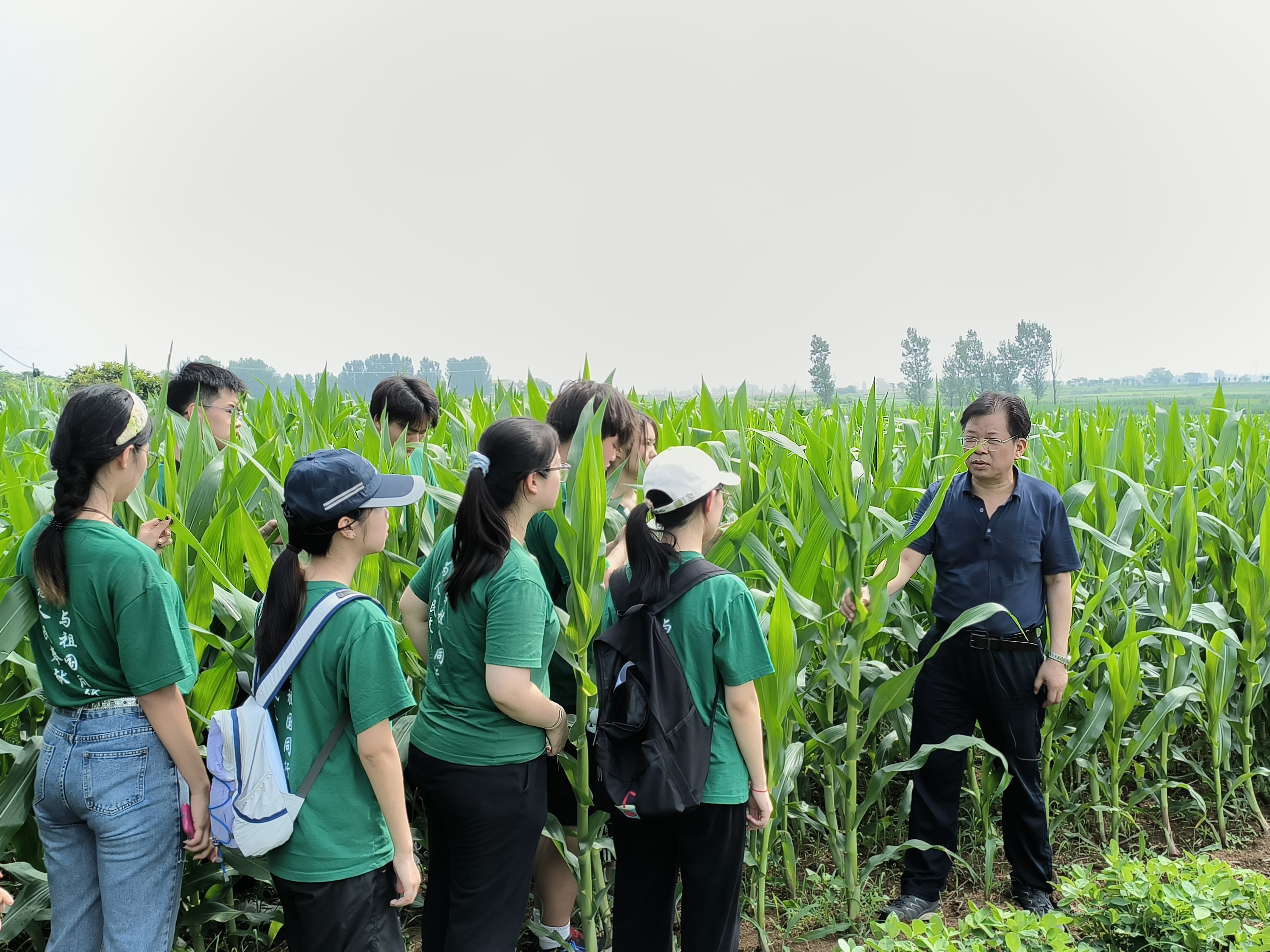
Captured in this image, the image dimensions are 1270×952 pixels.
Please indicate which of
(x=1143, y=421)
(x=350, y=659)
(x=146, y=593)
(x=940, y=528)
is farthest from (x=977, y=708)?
(x=1143, y=421)

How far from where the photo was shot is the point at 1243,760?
13.2 ft

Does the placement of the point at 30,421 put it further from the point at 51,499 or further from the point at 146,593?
the point at 146,593

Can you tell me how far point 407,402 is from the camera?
4.14m

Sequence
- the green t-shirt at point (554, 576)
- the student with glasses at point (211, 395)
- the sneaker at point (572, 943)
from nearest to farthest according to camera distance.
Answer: the green t-shirt at point (554, 576) < the sneaker at point (572, 943) < the student with glasses at point (211, 395)

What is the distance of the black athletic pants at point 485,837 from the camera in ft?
7.36

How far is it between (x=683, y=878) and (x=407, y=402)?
258cm

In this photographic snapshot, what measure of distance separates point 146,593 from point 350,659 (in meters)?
0.49

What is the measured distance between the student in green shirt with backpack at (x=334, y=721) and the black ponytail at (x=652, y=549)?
2.04 ft

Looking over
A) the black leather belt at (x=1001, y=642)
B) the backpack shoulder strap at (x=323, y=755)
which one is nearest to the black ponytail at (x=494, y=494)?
the backpack shoulder strap at (x=323, y=755)

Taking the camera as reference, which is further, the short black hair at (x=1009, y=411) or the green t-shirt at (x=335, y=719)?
the short black hair at (x=1009, y=411)

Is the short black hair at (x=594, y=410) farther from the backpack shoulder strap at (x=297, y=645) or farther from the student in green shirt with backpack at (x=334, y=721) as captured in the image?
the backpack shoulder strap at (x=297, y=645)

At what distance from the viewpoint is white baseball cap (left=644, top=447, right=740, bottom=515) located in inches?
87.8

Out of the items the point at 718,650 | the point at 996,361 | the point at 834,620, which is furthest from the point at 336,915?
the point at 996,361

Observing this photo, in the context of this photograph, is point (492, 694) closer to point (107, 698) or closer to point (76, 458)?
point (107, 698)
